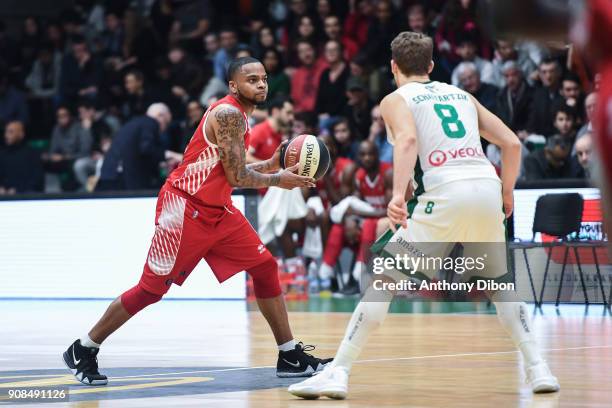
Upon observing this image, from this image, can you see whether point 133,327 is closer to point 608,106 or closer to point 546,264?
point 546,264

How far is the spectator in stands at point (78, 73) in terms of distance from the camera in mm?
20828

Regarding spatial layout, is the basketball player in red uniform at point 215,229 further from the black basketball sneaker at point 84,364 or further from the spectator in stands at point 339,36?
the spectator in stands at point 339,36

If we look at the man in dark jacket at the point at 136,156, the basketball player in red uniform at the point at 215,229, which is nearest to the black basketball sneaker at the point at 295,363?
the basketball player in red uniform at the point at 215,229

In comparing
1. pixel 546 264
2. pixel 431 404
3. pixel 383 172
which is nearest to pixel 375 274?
pixel 431 404

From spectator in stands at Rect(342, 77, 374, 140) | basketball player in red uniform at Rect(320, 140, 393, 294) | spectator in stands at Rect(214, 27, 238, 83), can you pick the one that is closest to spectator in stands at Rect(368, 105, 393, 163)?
basketball player in red uniform at Rect(320, 140, 393, 294)

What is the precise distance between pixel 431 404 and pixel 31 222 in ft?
38.1

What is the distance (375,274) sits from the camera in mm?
6555

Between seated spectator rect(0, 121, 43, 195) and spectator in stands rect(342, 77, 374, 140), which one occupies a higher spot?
spectator in stands rect(342, 77, 374, 140)

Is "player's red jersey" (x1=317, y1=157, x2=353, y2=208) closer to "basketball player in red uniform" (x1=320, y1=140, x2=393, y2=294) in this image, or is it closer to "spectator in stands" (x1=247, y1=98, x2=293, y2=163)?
"basketball player in red uniform" (x1=320, y1=140, x2=393, y2=294)

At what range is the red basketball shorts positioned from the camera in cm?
722

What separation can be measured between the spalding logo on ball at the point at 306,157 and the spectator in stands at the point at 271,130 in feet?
26.8

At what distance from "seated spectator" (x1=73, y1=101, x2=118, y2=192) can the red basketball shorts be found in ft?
37.0

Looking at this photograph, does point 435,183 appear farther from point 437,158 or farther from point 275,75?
point 275,75

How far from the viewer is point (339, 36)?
18062mm
